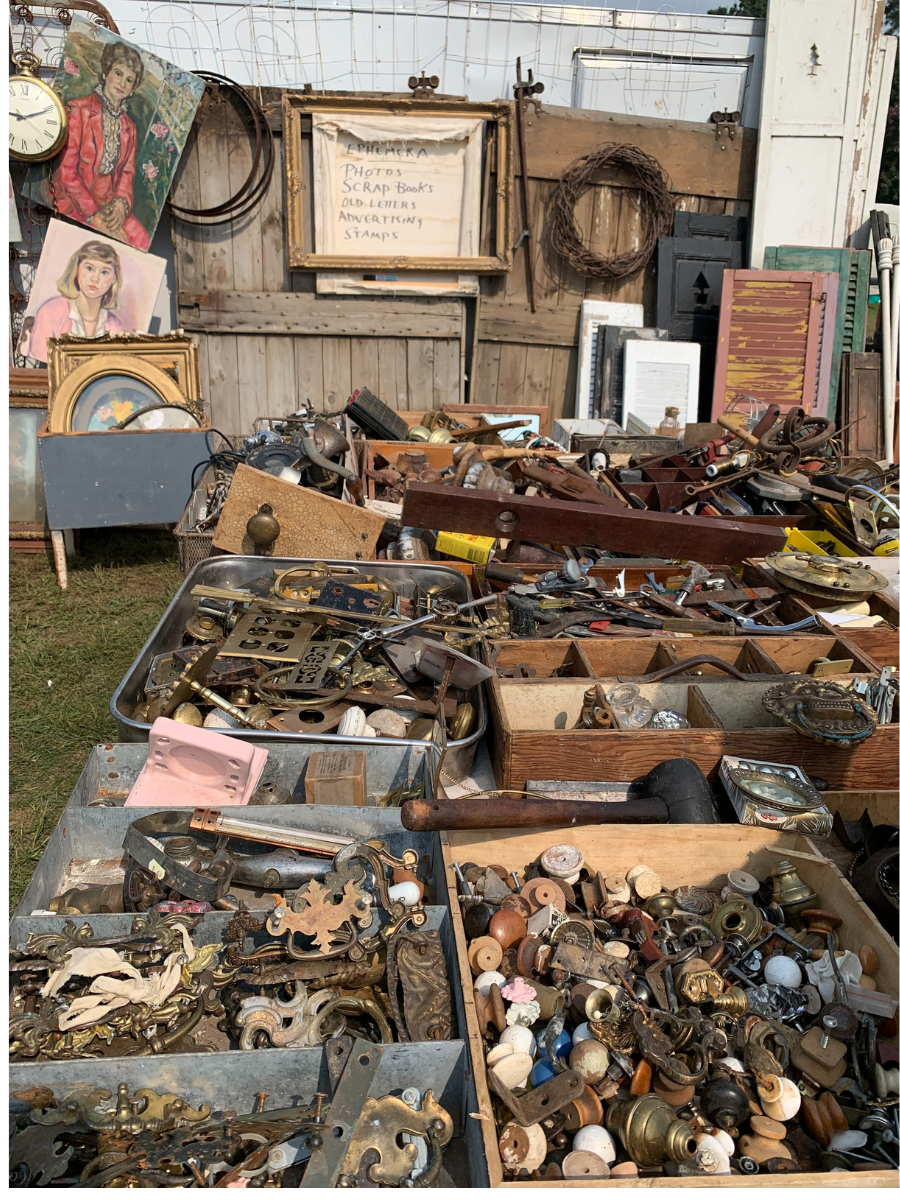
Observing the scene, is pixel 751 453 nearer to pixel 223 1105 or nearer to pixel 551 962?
pixel 551 962

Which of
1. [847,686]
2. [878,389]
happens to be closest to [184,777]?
[847,686]

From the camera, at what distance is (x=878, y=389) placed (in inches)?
277

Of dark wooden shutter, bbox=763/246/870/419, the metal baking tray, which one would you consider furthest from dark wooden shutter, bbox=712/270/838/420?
the metal baking tray

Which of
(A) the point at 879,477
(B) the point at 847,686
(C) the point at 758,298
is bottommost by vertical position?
(B) the point at 847,686

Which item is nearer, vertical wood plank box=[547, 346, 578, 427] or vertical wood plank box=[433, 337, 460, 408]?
vertical wood plank box=[433, 337, 460, 408]

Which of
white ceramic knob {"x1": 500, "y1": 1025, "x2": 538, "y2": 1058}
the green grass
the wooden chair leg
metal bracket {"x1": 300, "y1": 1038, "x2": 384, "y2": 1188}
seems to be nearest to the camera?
metal bracket {"x1": 300, "y1": 1038, "x2": 384, "y2": 1188}

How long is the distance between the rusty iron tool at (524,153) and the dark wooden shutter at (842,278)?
1950 mm

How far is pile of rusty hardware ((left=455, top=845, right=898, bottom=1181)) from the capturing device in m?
1.50

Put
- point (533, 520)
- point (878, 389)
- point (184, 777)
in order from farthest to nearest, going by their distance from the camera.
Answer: point (878, 389) < point (533, 520) < point (184, 777)

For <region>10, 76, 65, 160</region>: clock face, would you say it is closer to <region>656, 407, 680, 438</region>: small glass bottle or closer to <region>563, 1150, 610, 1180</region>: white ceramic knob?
<region>656, 407, 680, 438</region>: small glass bottle

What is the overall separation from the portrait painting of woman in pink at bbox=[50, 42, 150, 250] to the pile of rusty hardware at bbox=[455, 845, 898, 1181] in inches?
243

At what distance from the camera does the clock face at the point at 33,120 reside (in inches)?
236

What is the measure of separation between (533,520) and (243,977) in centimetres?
169

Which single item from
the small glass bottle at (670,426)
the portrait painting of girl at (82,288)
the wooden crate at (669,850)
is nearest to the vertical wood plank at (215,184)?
the portrait painting of girl at (82,288)
